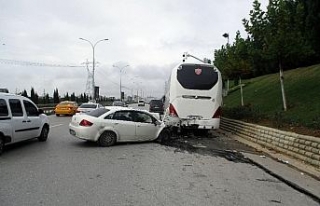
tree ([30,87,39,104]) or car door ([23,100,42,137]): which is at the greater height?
tree ([30,87,39,104])

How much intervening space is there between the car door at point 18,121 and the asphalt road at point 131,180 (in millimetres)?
493

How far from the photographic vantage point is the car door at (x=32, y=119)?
44.8 feet

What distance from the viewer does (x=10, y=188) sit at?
7465 mm

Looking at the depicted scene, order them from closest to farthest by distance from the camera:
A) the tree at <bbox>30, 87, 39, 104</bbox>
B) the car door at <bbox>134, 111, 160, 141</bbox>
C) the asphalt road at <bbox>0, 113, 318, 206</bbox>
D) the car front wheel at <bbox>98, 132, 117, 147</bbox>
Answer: the asphalt road at <bbox>0, 113, 318, 206</bbox> < the car front wheel at <bbox>98, 132, 117, 147</bbox> < the car door at <bbox>134, 111, 160, 141</bbox> < the tree at <bbox>30, 87, 39, 104</bbox>

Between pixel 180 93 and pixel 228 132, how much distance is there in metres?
4.86

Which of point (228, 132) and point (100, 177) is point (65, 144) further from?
point (228, 132)

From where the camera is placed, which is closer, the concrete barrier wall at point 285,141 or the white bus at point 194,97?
the concrete barrier wall at point 285,141

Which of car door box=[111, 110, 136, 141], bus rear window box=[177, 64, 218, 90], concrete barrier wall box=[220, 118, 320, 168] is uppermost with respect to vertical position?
bus rear window box=[177, 64, 218, 90]

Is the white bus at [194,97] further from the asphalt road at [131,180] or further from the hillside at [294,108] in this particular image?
the asphalt road at [131,180]

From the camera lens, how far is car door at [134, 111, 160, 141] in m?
15.4

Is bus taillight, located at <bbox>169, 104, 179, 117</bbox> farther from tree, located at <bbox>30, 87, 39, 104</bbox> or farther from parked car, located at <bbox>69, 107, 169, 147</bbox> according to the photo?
tree, located at <bbox>30, 87, 39, 104</bbox>

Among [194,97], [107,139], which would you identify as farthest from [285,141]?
[107,139]

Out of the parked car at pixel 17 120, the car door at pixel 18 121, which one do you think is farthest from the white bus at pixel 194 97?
the car door at pixel 18 121

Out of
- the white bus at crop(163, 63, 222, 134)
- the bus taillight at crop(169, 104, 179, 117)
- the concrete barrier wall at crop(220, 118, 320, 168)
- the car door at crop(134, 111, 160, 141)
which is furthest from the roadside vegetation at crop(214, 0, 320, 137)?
the car door at crop(134, 111, 160, 141)
